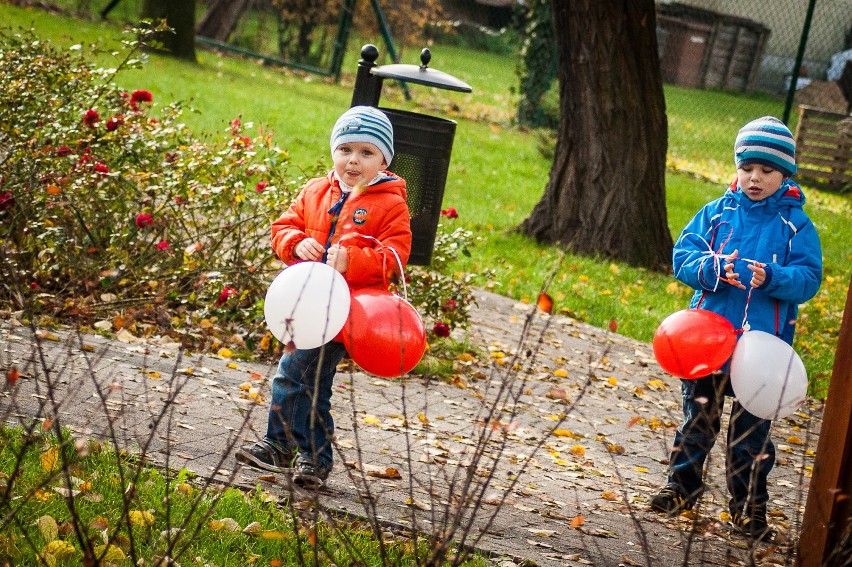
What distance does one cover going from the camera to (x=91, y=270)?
19.9 ft

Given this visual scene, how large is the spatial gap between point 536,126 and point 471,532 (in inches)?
656

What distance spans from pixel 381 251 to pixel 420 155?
101 inches

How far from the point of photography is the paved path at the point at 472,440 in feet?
12.8

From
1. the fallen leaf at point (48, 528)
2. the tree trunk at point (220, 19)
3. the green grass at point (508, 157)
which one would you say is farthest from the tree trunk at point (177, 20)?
the fallen leaf at point (48, 528)

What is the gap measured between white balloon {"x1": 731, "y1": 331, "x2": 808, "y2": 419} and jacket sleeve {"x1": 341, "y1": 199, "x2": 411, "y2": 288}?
134 centimetres

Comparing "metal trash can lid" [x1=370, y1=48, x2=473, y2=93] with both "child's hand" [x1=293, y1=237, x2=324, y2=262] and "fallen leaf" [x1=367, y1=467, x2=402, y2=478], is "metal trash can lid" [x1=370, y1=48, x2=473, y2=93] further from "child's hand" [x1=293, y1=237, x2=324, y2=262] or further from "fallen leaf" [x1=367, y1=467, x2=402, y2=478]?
"fallen leaf" [x1=367, y1=467, x2=402, y2=478]

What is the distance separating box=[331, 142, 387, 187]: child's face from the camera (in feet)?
14.0

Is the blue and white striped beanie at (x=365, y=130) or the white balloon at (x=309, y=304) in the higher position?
the blue and white striped beanie at (x=365, y=130)

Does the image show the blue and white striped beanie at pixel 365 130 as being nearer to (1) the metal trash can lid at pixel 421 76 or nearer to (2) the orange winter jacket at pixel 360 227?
(2) the orange winter jacket at pixel 360 227

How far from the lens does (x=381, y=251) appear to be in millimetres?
4176

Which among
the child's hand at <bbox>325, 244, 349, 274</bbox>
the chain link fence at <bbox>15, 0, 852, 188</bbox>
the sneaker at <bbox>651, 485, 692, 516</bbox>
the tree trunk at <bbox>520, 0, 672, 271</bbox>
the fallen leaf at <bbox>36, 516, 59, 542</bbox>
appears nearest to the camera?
the fallen leaf at <bbox>36, 516, 59, 542</bbox>

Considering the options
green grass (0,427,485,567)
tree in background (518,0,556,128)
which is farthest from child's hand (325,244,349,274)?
tree in background (518,0,556,128)

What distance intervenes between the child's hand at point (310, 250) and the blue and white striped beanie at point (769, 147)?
1708mm

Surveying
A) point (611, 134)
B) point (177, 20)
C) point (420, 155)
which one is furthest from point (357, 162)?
point (177, 20)
